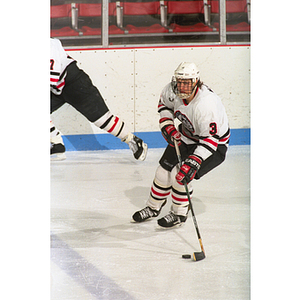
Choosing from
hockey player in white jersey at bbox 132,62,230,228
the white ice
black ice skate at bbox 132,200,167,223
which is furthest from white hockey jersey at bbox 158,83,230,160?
black ice skate at bbox 132,200,167,223

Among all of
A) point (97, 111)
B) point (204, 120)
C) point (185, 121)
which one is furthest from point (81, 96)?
point (204, 120)

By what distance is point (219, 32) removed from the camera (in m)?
2.20

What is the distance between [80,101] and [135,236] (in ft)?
2.76

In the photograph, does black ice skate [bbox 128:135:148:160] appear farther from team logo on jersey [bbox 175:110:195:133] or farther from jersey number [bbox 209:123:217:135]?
jersey number [bbox 209:123:217:135]

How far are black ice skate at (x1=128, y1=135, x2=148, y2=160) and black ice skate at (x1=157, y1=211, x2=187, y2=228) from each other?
433mm

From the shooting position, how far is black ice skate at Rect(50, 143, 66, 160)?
6.24 feet

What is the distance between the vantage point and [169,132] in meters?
1.98

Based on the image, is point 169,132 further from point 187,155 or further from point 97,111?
point 97,111

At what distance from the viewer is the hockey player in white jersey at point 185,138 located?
1754 millimetres
